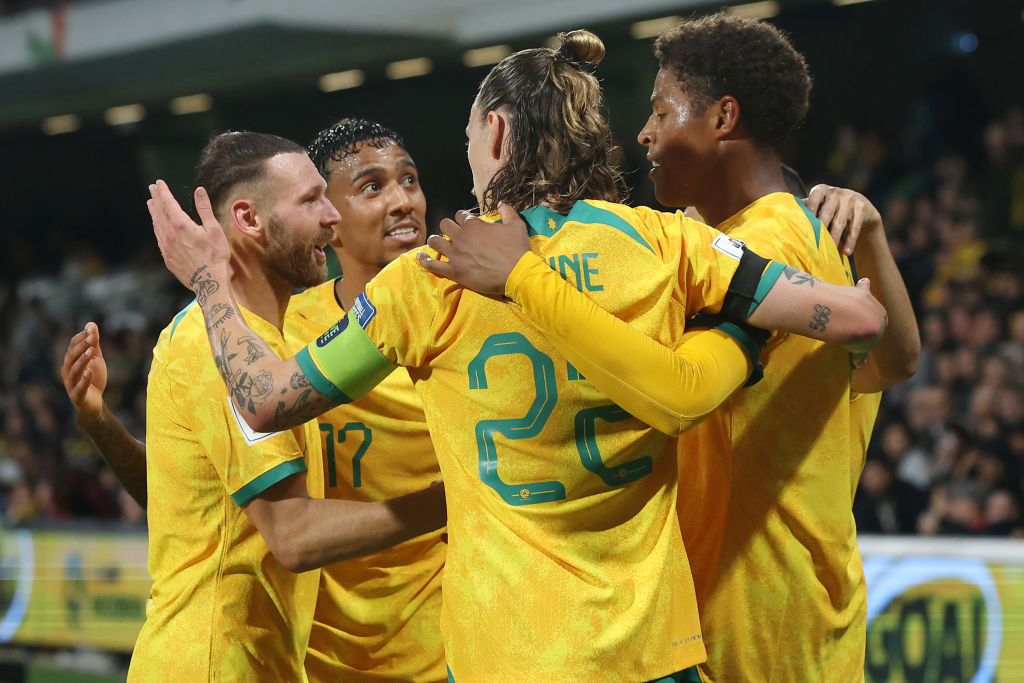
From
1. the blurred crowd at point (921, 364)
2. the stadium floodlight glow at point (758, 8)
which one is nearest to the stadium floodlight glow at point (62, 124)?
the blurred crowd at point (921, 364)

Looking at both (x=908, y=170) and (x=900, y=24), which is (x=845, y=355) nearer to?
(x=908, y=170)

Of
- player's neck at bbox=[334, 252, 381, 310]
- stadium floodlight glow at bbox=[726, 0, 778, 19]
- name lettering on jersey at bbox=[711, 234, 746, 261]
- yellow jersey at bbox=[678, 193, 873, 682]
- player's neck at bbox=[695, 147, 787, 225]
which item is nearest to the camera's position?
name lettering on jersey at bbox=[711, 234, 746, 261]

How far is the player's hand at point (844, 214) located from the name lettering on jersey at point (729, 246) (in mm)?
409

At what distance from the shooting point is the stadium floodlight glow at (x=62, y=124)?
1684 centimetres

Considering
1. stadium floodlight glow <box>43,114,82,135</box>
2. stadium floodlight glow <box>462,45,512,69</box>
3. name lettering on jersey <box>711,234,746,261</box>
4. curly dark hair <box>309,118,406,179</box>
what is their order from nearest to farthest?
name lettering on jersey <box>711,234,746,261</box> → curly dark hair <box>309,118,406,179</box> → stadium floodlight glow <box>462,45,512,69</box> → stadium floodlight glow <box>43,114,82,135</box>

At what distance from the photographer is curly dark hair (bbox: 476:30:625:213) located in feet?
7.93

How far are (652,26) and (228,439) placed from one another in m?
10.0

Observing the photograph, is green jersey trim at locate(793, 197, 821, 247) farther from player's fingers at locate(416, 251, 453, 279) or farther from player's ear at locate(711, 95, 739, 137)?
player's fingers at locate(416, 251, 453, 279)

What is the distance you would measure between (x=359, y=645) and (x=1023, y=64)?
427 inches

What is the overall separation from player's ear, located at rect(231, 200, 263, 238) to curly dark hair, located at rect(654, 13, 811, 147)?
1.17 m

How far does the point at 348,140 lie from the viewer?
3.84 m

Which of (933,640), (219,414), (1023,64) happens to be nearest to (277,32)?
(1023,64)

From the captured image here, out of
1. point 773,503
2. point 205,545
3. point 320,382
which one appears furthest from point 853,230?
point 205,545

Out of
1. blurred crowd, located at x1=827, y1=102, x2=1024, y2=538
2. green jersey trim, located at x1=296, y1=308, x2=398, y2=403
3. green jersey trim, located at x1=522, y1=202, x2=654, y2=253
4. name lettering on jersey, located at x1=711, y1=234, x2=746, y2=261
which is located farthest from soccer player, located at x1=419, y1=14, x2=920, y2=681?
blurred crowd, located at x1=827, y1=102, x2=1024, y2=538
